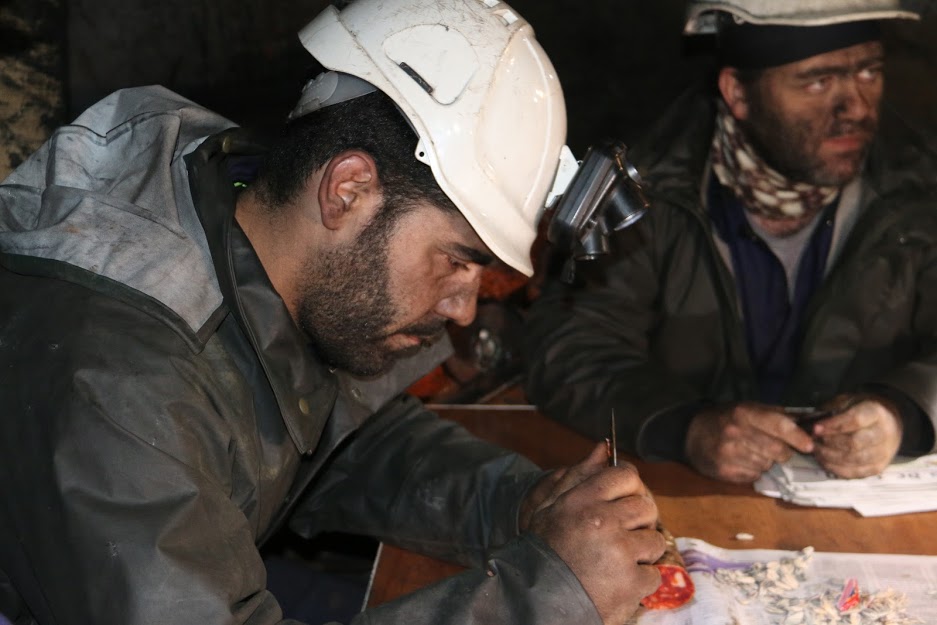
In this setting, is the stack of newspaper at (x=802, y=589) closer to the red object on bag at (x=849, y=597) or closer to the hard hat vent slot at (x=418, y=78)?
the red object on bag at (x=849, y=597)

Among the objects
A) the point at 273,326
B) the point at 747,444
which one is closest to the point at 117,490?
the point at 273,326

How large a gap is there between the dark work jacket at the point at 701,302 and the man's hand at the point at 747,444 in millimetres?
296

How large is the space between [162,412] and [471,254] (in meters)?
0.60

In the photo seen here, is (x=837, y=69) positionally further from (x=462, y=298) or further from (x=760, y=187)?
(x=462, y=298)

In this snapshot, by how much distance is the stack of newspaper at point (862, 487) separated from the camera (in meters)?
2.02

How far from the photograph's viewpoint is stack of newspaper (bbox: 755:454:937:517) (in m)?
2.02

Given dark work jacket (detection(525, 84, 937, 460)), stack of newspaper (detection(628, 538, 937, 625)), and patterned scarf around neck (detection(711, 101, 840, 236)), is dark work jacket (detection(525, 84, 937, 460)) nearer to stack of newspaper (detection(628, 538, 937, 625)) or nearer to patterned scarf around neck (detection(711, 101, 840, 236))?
patterned scarf around neck (detection(711, 101, 840, 236))

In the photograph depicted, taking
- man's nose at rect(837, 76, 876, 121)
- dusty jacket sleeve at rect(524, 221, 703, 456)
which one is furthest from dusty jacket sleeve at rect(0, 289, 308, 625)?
man's nose at rect(837, 76, 876, 121)

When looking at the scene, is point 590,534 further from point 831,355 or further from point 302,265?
point 831,355

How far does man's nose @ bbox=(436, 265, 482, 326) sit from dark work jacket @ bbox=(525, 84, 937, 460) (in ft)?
2.36

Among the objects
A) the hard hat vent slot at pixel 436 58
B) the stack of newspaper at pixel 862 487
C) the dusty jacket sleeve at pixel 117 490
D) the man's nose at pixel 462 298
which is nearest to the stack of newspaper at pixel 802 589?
the stack of newspaper at pixel 862 487

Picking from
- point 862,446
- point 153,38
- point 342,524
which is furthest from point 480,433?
point 153,38

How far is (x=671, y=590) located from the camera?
5.80 ft

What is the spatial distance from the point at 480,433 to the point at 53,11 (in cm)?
135
